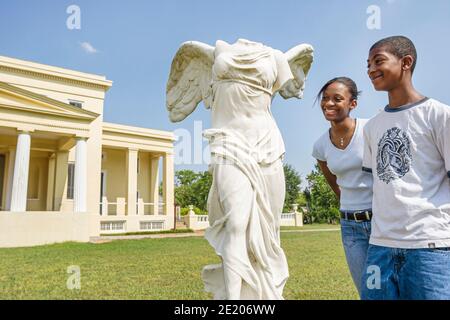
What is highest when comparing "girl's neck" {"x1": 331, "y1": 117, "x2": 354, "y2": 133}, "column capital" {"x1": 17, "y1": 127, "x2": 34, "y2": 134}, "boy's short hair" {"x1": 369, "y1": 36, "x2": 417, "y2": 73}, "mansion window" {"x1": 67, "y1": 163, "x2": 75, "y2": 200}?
"column capital" {"x1": 17, "y1": 127, "x2": 34, "y2": 134}

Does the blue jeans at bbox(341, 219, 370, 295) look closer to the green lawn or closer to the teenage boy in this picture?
the teenage boy

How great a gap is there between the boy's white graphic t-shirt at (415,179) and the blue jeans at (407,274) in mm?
44

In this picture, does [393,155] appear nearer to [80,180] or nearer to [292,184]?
[80,180]

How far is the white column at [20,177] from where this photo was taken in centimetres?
1347

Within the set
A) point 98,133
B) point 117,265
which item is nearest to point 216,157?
point 117,265

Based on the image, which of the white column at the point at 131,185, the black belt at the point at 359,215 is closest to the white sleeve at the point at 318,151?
the black belt at the point at 359,215

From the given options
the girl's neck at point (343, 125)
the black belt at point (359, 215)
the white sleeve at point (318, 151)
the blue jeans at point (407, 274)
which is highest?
the girl's neck at point (343, 125)

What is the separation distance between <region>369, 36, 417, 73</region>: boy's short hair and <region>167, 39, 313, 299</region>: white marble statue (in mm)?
1045

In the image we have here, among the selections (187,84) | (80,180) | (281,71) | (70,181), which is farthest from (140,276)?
(70,181)

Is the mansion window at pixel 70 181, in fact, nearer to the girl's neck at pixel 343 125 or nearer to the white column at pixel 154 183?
the white column at pixel 154 183

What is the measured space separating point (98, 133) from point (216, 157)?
16.8 metres

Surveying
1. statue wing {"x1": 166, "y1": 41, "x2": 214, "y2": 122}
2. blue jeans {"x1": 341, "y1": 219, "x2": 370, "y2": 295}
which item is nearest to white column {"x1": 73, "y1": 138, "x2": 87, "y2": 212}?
statue wing {"x1": 166, "y1": 41, "x2": 214, "y2": 122}

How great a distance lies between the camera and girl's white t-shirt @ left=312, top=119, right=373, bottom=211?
2.52 meters

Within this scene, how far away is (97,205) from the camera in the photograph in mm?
17891
